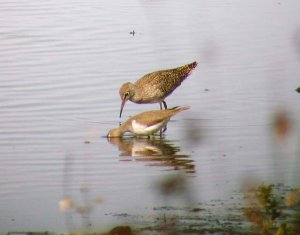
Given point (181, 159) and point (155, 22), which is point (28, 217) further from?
point (155, 22)

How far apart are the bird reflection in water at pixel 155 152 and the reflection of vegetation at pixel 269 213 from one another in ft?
6.61

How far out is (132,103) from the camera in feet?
51.8

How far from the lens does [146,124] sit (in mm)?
13164

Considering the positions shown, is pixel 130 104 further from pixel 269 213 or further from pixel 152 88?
pixel 269 213

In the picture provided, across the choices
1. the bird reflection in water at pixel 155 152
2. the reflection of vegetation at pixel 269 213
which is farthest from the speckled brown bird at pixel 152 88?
the reflection of vegetation at pixel 269 213

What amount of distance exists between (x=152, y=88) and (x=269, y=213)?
8101mm

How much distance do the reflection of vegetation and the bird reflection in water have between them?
6.61 ft

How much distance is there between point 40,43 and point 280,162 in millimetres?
9213

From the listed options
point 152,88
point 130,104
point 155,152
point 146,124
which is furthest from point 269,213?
point 130,104

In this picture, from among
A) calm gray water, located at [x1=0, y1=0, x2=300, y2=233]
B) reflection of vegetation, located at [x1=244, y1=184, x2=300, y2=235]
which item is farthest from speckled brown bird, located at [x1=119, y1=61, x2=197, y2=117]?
reflection of vegetation, located at [x1=244, y1=184, x2=300, y2=235]

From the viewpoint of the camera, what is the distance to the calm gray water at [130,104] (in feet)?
34.9

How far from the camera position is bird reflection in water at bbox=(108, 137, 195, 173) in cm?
1186

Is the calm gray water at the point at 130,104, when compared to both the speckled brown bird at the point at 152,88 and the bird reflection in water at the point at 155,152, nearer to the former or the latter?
the bird reflection in water at the point at 155,152

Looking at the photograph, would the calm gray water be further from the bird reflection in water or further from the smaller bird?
the smaller bird
